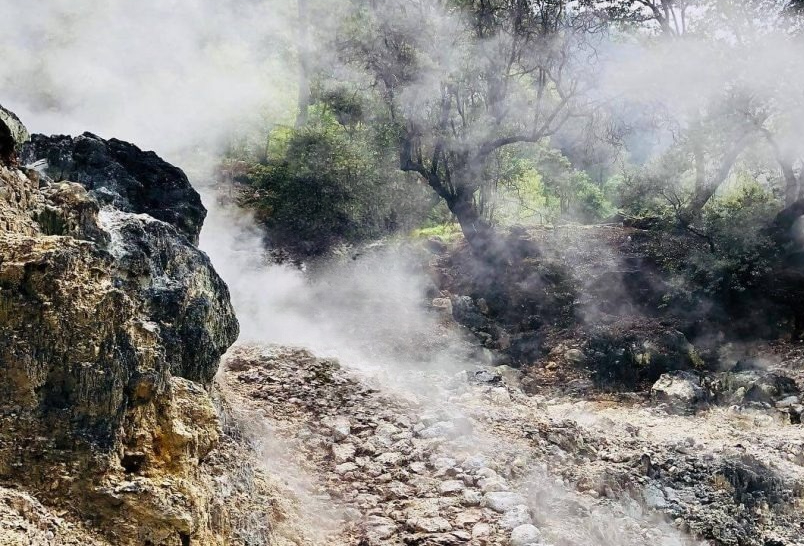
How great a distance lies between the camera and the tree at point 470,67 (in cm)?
909

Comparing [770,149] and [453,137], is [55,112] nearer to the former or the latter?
[453,137]

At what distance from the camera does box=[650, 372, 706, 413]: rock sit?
595cm

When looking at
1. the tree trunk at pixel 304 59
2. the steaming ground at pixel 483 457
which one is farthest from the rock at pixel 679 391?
the tree trunk at pixel 304 59

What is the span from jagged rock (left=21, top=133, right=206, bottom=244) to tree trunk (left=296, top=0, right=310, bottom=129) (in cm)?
709

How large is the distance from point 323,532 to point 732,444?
3.54 m

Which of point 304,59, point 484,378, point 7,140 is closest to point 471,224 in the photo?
point 484,378

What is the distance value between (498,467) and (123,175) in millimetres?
3294

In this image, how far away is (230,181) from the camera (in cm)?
1053

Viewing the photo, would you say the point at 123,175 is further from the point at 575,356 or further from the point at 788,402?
the point at 788,402

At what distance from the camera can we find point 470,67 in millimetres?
9125

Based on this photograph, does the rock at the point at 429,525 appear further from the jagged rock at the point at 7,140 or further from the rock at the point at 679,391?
the rock at the point at 679,391

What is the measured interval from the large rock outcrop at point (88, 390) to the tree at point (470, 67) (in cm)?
730

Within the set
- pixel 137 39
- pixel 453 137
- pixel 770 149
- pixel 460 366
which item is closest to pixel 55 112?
pixel 137 39

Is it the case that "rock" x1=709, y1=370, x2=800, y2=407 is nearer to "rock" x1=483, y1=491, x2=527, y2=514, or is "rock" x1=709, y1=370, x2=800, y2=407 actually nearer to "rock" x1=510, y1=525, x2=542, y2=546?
"rock" x1=483, y1=491, x2=527, y2=514
